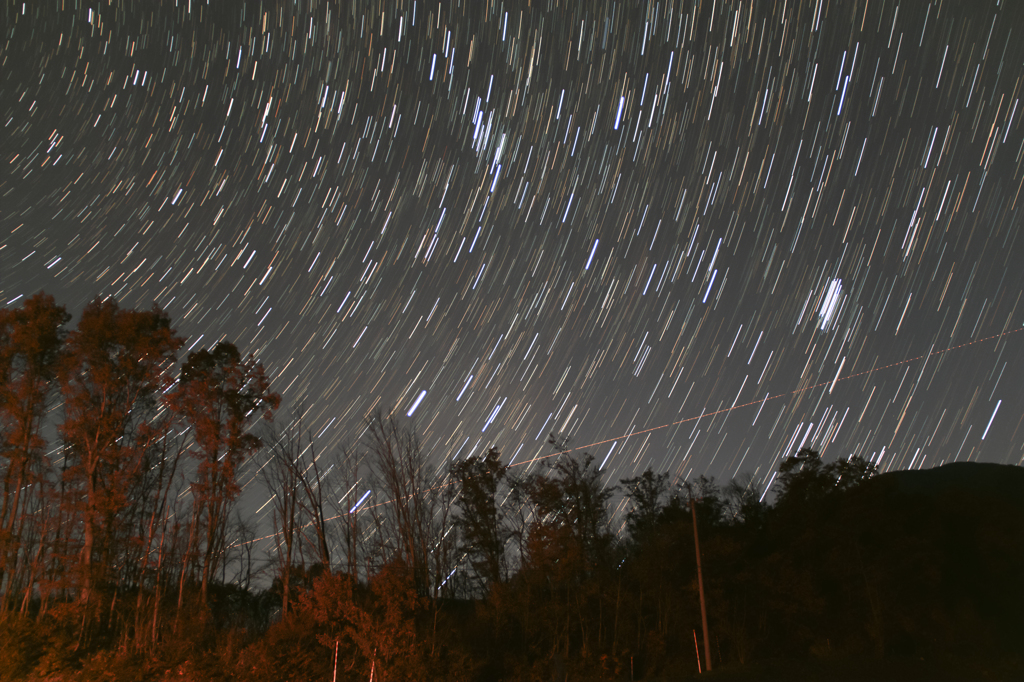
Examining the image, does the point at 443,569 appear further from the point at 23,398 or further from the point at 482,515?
the point at 23,398

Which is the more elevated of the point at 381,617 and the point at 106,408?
the point at 106,408

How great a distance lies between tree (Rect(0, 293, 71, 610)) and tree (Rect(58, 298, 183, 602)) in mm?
859

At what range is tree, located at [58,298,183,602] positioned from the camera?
26.4m

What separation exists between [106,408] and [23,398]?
113 inches

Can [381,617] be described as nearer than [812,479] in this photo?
Yes

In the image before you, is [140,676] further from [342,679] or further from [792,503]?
[792,503]

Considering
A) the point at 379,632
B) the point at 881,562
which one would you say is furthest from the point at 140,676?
the point at 881,562

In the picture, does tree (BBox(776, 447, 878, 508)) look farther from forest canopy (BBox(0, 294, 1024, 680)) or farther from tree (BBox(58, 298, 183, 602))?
tree (BBox(58, 298, 183, 602))

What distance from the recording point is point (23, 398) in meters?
26.4

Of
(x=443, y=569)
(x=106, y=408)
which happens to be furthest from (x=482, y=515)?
(x=106, y=408)

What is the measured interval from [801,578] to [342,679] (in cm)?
2454

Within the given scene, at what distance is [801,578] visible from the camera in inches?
1396

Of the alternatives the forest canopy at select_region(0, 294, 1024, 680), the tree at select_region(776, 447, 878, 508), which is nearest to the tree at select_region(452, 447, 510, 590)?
the forest canopy at select_region(0, 294, 1024, 680)

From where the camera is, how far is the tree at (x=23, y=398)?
26.1 meters
